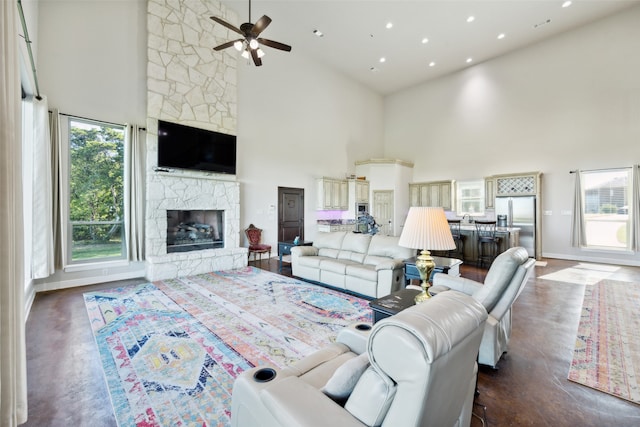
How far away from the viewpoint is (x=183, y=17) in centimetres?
568

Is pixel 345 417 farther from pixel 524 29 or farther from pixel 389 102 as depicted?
pixel 389 102

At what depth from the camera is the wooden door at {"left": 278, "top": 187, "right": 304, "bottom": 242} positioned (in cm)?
792

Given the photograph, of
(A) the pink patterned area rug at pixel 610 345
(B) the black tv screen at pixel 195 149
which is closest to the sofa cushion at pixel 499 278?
(A) the pink patterned area rug at pixel 610 345

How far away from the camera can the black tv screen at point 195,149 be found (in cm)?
533

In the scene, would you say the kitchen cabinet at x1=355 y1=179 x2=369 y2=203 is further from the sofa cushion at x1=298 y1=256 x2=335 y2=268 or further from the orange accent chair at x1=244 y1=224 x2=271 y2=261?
the sofa cushion at x1=298 y1=256 x2=335 y2=268

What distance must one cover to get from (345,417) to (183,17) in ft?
24.0

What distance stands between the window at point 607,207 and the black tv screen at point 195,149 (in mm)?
9155

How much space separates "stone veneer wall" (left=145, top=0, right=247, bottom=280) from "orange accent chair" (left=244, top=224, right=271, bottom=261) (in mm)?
566

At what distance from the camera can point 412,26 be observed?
7.20m

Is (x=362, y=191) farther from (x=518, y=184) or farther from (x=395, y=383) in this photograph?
(x=395, y=383)

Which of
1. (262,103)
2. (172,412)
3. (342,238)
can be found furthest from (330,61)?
(172,412)

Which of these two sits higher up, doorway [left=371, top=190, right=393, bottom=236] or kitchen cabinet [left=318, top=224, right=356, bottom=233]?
doorway [left=371, top=190, right=393, bottom=236]

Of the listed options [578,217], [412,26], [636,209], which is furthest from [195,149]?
[636,209]

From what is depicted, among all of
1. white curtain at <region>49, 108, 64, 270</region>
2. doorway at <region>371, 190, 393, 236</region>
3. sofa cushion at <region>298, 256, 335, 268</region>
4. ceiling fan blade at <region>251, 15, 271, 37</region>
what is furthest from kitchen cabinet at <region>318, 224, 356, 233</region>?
white curtain at <region>49, 108, 64, 270</region>
